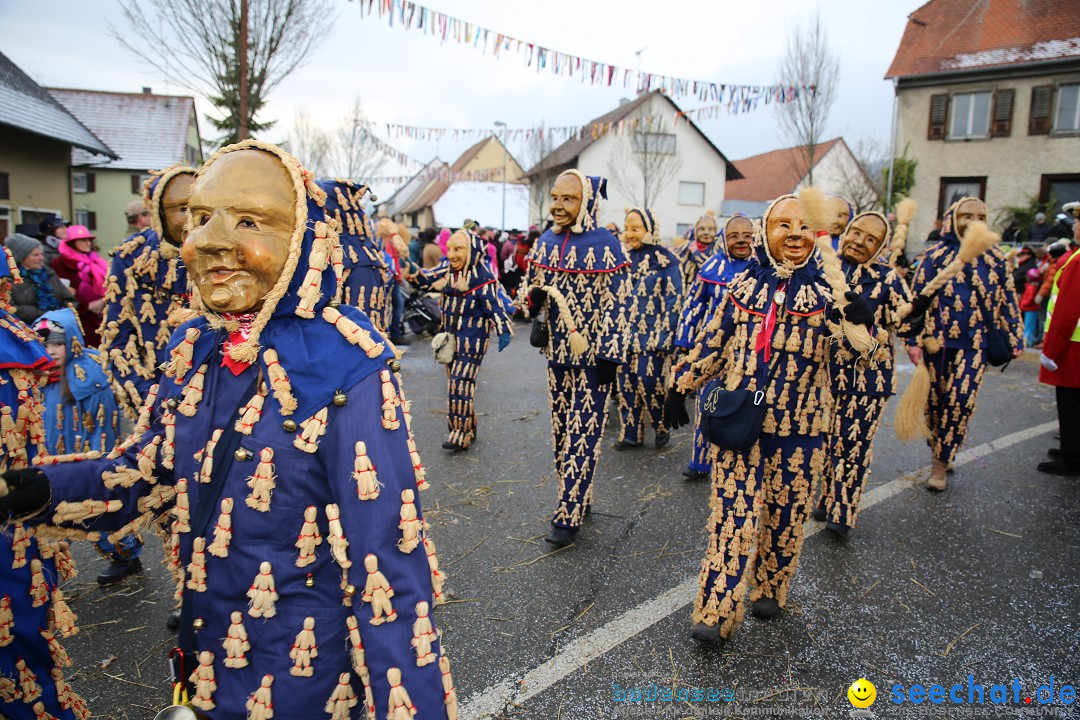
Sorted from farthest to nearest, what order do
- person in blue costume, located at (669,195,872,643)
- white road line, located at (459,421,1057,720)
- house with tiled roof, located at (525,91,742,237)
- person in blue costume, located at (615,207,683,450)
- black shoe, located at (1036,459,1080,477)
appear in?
house with tiled roof, located at (525,91,742,237) → person in blue costume, located at (615,207,683,450) → black shoe, located at (1036,459,1080,477) → person in blue costume, located at (669,195,872,643) → white road line, located at (459,421,1057,720)

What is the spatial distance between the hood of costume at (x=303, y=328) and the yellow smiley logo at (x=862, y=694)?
2700 millimetres

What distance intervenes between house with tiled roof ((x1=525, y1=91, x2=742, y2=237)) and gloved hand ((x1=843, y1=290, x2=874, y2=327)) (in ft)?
92.3

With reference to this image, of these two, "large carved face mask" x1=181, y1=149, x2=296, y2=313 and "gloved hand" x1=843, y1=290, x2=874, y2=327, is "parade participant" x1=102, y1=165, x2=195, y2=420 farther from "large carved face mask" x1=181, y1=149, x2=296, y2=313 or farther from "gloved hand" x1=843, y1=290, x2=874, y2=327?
"gloved hand" x1=843, y1=290, x2=874, y2=327

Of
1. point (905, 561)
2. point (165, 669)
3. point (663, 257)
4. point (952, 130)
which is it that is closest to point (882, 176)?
point (952, 130)

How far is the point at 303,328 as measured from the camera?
5.19 feet

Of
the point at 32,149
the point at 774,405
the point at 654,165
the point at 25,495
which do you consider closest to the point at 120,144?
the point at 32,149

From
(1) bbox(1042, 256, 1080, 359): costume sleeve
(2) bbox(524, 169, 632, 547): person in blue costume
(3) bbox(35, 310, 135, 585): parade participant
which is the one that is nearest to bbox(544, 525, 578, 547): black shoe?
(2) bbox(524, 169, 632, 547): person in blue costume

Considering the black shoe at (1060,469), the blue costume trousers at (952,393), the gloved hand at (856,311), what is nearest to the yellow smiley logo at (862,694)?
the gloved hand at (856,311)

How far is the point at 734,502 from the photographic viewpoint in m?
3.37

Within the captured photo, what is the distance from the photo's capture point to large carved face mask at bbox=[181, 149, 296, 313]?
4.89ft

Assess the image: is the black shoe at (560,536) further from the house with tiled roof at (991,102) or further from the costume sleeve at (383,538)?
the house with tiled roof at (991,102)

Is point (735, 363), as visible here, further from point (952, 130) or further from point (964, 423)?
point (952, 130)

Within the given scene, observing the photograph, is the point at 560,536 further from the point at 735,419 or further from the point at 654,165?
the point at 654,165

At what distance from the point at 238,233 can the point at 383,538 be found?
2.50ft
